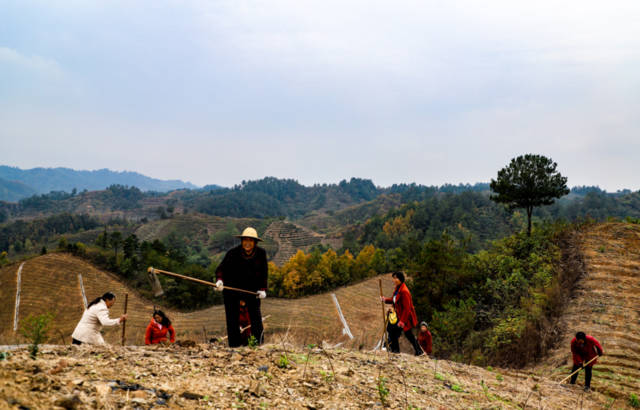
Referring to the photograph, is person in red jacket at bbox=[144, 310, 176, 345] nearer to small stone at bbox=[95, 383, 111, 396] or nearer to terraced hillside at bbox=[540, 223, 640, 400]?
small stone at bbox=[95, 383, 111, 396]

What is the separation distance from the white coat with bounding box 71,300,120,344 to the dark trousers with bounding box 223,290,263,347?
162cm

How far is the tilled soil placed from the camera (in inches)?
110

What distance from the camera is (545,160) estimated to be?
21.3m

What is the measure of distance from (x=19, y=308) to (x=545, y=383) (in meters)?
43.3

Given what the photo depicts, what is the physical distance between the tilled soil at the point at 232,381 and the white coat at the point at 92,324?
3.24 feet

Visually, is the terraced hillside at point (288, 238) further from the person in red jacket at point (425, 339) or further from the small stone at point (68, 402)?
the small stone at point (68, 402)

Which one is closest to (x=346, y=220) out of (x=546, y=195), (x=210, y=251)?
(x=210, y=251)

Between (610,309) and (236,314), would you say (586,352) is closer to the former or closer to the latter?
(610,309)

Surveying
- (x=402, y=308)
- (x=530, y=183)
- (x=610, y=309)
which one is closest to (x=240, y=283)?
(x=402, y=308)

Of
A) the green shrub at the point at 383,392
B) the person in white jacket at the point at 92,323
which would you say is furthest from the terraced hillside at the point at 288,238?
the green shrub at the point at 383,392

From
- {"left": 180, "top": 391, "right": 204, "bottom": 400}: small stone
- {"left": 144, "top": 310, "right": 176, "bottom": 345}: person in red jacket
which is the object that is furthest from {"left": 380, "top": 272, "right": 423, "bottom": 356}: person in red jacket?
{"left": 144, "top": 310, "right": 176, "bottom": 345}: person in red jacket

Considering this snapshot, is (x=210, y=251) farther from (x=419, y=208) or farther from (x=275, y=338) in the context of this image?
(x=275, y=338)

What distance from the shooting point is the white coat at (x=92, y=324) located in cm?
504

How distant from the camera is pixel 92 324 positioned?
5.15 m
